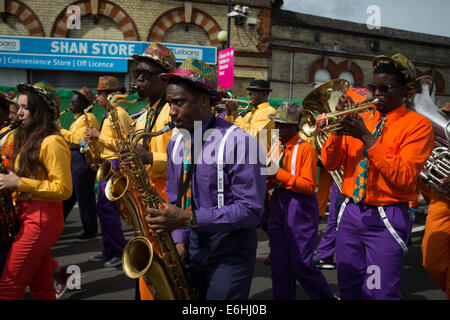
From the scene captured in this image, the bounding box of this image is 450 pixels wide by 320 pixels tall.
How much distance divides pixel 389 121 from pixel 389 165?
0.48m

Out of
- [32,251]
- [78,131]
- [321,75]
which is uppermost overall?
[321,75]

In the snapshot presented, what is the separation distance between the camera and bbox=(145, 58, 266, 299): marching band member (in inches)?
81.1

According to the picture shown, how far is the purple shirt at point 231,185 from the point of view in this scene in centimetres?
206

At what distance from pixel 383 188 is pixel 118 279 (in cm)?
346

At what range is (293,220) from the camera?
369 cm

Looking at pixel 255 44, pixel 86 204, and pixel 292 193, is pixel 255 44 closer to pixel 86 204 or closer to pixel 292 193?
pixel 86 204

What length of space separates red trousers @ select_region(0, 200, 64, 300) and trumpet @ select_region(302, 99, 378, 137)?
220cm

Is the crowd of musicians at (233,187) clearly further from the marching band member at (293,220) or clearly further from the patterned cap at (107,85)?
the patterned cap at (107,85)

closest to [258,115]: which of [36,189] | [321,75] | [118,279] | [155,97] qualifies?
[155,97]

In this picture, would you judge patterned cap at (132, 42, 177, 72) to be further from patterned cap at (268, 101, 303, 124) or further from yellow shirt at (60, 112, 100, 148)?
yellow shirt at (60, 112, 100, 148)

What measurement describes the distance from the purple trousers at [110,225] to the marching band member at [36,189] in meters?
1.97

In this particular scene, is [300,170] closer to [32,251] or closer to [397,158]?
[397,158]

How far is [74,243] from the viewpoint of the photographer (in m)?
6.12

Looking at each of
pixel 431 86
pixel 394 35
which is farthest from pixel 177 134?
pixel 394 35
